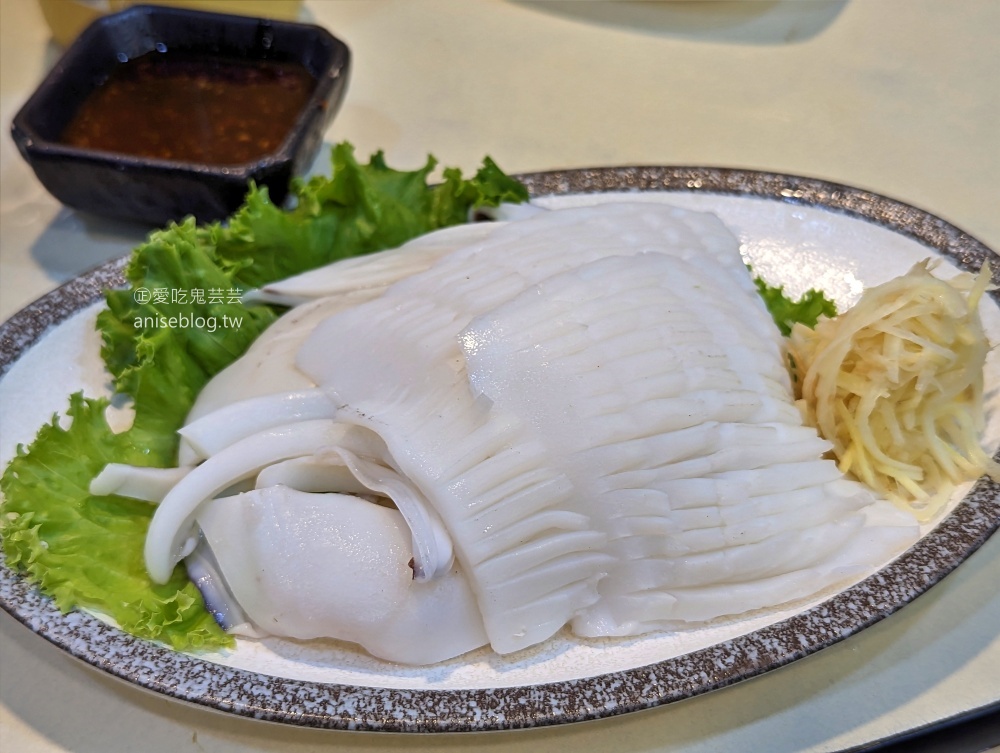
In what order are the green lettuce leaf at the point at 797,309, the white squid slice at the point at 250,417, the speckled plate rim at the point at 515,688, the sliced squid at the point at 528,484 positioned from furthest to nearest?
the green lettuce leaf at the point at 797,309
the white squid slice at the point at 250,417
the sliced squid at the point at 528,484
the speckled plate rim at the point at 515,688

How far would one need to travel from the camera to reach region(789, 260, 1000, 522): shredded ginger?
1754 millimetres

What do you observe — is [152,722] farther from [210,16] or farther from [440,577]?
[210,16]

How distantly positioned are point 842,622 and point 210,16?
2726 millimetres

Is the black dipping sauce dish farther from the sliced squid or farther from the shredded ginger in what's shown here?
the shredded ginger

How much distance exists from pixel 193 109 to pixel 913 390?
234 centimetres

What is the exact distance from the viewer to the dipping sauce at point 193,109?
270cm

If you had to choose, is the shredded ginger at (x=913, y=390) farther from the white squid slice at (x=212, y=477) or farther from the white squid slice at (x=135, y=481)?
the white squid slice at (x=135, y=481)

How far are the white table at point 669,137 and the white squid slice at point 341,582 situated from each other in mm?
184

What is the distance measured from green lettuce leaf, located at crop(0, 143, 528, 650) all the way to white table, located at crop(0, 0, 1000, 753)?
0.20 meters

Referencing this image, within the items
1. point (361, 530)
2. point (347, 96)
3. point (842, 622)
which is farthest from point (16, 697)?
point (347, 96)

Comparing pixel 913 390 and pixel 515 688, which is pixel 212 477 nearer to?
pixel 515 688

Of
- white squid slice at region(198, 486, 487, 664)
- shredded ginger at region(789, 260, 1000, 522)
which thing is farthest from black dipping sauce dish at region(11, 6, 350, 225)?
shredded ginger at region(789, 260, 1000, 522)

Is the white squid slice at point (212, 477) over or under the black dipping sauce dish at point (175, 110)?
under

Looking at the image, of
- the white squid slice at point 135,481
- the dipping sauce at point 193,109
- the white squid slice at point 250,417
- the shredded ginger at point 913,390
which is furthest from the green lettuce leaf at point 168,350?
the shredded ginger at point 913,390
